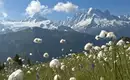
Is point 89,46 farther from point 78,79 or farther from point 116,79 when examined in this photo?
point 78,79

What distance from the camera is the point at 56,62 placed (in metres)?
5.94

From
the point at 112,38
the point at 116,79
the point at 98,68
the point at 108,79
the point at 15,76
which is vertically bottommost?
the point at 15,76

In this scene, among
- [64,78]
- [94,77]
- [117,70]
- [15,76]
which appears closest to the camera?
[15,76]

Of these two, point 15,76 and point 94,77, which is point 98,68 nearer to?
point 94,77

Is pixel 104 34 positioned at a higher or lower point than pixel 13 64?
lower

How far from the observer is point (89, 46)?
7.05 metres

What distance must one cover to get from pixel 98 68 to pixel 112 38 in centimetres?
345

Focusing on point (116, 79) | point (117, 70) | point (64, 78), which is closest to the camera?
point (116, 79)

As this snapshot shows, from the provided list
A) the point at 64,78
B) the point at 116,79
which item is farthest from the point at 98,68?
the point at 116,79

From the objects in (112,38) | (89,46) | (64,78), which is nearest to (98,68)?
(64,78)

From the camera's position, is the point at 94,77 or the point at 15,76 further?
the point at 94,77

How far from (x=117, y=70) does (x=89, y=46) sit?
2094 mm

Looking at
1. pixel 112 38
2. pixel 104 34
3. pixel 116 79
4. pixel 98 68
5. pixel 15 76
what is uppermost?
pixel 98 68

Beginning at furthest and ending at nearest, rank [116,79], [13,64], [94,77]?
[13,64] → [94,77] → [116,79]
